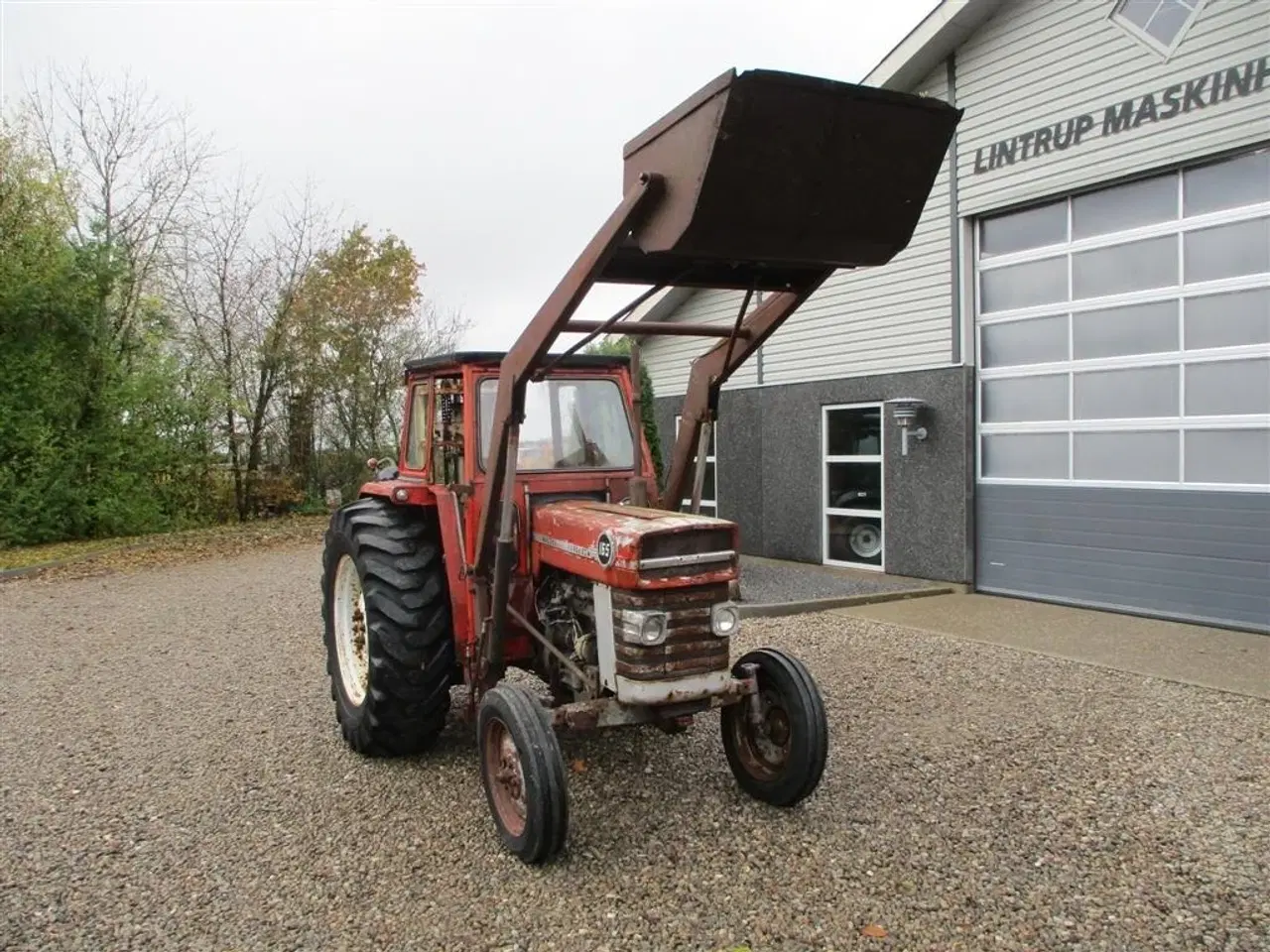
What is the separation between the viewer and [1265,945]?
288cm

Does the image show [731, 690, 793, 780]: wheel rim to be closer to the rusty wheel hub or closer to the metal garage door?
the rusty wheel hub

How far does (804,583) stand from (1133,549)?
120 inches

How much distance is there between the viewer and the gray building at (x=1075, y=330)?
7141 mm

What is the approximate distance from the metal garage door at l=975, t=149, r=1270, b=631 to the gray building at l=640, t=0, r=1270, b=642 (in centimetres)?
2

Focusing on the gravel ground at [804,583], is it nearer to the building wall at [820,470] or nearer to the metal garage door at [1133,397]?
the building wall at [820,470]

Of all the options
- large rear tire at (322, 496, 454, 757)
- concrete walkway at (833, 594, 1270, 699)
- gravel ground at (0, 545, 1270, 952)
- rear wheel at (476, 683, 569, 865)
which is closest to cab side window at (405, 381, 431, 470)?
large rear tire at (322, 496, 454, 757)

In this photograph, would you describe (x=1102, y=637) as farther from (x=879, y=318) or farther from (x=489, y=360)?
(x=489, y=360)

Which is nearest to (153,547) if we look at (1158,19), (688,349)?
(688,349)

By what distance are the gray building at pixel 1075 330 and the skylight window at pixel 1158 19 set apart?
0.02 meters

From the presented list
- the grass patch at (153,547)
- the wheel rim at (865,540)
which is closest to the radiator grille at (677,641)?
the wheel rim at (865,540)

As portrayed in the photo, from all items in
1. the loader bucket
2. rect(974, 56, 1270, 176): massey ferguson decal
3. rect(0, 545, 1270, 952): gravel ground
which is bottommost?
rect(0, 545, 1270, 952): gravel ground

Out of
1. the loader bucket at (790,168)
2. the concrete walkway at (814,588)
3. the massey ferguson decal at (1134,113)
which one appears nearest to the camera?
the loader bucket at (790,168)

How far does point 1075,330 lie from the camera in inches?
325

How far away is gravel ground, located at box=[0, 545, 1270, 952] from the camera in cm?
306
